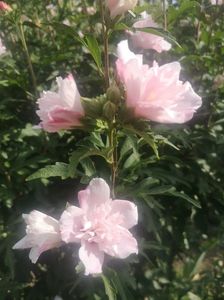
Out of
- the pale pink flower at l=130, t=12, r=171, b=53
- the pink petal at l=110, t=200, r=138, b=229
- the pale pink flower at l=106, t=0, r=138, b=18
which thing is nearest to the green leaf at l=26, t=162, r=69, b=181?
the pink petal at l=110, t=200, r=138, b=229

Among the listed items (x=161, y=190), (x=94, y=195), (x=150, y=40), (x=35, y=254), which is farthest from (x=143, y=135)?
(x=150, y=40)

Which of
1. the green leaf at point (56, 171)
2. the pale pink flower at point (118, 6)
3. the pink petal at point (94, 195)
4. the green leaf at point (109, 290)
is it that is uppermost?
the pale pink flower at point (118, 6)

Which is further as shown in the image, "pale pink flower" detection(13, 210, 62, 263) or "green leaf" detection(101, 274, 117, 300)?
"green leaf" detection(101, 274, 117, 300)

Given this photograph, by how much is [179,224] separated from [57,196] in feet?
2.35

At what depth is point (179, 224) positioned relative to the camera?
2.57 m

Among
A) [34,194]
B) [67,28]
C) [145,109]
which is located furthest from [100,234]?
[34,194]

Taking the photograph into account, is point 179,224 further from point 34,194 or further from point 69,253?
point 34,194

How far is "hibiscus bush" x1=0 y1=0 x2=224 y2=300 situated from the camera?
1321 millimetres

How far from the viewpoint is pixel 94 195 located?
135cm

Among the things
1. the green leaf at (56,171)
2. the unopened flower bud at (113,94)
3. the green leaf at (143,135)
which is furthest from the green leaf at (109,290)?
the unopened flower bud at (113,94)

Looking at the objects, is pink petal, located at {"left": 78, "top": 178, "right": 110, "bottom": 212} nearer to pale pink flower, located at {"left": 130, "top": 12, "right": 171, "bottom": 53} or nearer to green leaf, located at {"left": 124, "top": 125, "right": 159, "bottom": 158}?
green leaf, located at {"left": 124, "top": 125, "right": 159, "bottom": 158}

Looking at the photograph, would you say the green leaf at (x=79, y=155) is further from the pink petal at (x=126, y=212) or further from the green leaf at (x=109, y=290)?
the green leaf at (x=109, y=290)

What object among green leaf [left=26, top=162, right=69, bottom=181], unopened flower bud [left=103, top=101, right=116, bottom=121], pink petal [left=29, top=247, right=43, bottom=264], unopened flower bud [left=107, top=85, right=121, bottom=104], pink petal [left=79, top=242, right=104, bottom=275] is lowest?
pink petal [left=29, top=247, right=43, bottom=264]

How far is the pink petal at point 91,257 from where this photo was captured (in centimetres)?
126
